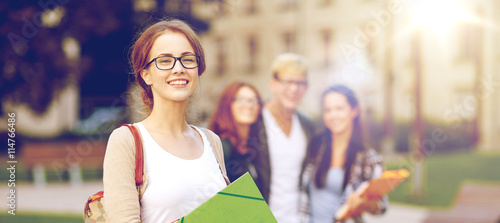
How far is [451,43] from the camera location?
21.2 ft

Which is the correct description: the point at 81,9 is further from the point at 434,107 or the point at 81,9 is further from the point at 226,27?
the point at 434,107

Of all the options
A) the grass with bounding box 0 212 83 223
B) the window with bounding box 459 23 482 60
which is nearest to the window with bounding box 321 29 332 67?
the window with bounding box 459 23 482 60

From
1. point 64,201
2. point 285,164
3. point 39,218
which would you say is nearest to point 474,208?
point 285,164

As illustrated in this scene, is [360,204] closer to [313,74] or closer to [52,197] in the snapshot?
[313,74]

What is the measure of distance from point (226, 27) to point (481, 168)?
3.83 metres

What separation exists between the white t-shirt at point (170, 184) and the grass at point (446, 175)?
5.32 metres

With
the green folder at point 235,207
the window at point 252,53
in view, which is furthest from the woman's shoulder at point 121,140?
the window at point 252,53

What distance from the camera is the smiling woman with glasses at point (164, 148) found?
1.38 meters

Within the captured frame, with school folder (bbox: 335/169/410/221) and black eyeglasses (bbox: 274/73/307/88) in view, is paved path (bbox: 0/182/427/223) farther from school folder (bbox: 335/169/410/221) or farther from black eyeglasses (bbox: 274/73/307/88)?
black eyeglasses (bbox: 274/73/307/88)

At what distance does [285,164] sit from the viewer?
12.3ft

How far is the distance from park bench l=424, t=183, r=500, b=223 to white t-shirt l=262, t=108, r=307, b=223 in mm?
964

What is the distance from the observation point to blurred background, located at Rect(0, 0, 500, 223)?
5.37 meters

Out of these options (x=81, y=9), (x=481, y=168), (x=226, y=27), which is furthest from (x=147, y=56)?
(x=481, y=168)

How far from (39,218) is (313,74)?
319 centimetres
